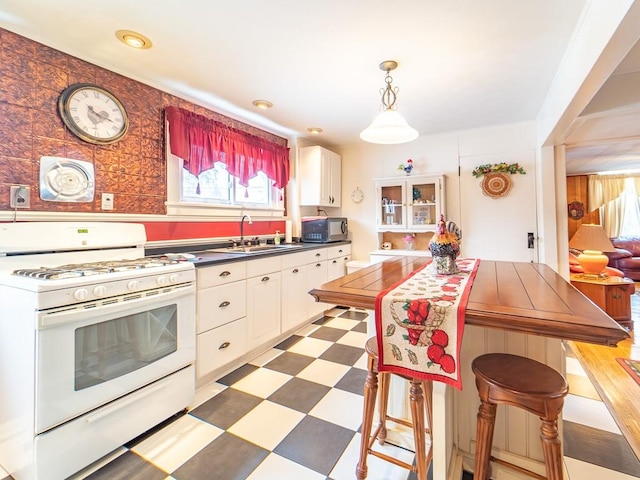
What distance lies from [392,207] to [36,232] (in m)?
3.56

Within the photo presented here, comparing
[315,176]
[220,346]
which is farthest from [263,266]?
[315,176]

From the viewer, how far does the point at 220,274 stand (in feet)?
7.33

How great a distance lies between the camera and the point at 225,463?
148 cm

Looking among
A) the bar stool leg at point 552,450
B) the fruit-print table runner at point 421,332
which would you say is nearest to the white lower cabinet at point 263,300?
the fruit-print table runner at point 421,332

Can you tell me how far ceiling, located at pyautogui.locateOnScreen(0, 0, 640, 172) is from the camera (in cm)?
162

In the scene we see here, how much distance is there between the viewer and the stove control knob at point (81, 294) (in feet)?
4.44

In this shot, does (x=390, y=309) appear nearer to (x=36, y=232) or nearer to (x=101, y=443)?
(x=101, y=443)

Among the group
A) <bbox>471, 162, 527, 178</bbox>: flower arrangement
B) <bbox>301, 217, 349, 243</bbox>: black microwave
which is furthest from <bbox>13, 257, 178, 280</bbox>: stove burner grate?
<bbox>471, 162, 527, 178</bbox>: flower arrangement

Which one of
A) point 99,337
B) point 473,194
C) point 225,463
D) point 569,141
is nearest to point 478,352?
point 225,463

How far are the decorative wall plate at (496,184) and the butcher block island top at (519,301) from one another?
2065 millimetres

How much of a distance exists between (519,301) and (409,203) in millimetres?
2923

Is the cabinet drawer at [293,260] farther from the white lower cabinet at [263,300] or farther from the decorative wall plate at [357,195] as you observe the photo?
the decorative wall plate at [357,195]

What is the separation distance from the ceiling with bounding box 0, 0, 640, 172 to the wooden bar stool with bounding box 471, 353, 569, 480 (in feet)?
5.90

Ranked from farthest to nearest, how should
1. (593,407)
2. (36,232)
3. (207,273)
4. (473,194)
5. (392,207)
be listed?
(392,207)
(473,194)
(207,273)
(593,407)
(36,232)
